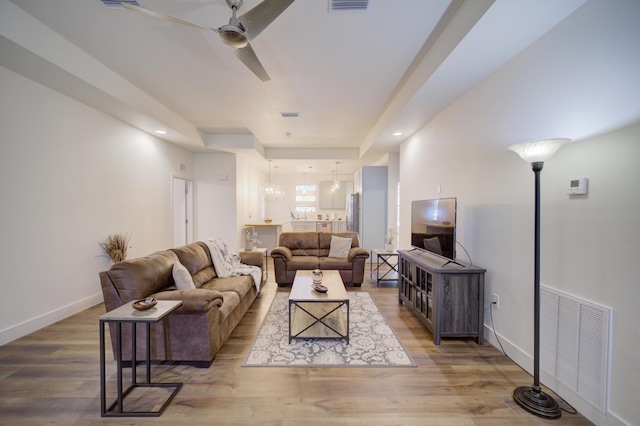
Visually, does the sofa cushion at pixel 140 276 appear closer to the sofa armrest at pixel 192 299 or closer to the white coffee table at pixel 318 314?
the sofa armrest at pixel 192 299

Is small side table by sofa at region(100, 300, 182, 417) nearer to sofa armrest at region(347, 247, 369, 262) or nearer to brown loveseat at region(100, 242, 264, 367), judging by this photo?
brown loveseat at region(100, 242, 264, 367)

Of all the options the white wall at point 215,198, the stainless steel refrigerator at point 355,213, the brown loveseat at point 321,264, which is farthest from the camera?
the stainless steel refrigerator at point 355,213

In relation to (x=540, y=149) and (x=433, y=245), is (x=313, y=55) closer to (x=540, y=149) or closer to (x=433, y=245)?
(x=540, y=149)

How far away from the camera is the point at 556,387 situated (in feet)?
6.03

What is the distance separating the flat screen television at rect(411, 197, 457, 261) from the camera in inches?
105

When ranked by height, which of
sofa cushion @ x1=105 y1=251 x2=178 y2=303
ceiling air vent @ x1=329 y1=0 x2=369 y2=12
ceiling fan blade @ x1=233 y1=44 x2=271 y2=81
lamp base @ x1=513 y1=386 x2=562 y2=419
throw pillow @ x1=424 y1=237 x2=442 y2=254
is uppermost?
ceiling air vent @ x1=329 y1=0 x2=369 y2=12

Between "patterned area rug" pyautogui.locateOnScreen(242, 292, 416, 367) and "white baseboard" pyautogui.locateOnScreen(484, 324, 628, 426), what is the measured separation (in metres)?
0.93

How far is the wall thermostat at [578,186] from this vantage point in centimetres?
162

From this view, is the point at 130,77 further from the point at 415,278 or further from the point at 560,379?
the point at 560,379

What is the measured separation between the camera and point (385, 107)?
3.92m

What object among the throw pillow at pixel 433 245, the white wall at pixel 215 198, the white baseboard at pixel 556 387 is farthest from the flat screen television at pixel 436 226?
the white wall at pixel 215 198

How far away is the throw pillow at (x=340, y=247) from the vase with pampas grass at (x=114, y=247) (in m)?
3.39

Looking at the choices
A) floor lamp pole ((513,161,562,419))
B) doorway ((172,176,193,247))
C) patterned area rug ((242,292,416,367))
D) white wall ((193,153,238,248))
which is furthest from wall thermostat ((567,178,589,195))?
doorway ((172,176,193,247))

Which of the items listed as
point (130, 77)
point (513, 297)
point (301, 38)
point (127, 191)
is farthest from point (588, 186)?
point (127, 191)
